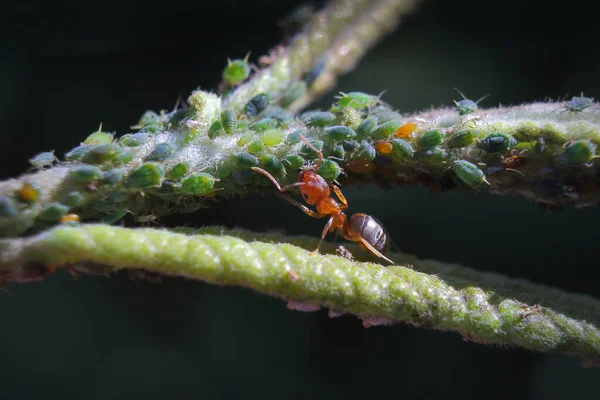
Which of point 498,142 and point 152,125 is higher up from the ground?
point 498,142

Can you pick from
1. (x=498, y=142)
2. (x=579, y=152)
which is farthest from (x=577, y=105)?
(x=498, y=142)

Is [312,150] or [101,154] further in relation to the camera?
[312,150]

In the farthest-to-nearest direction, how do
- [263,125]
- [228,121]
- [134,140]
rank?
1. [263,125]
2. [228,121]
3. [134,140]

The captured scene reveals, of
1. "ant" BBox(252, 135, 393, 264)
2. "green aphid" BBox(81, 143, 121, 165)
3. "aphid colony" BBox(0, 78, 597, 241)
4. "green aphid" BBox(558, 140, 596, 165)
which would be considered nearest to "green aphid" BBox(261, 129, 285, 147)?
"aphid colony" BBox(0, 78, 597, 241)

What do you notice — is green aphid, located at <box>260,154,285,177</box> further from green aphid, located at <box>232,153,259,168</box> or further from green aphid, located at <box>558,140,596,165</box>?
green aphid, located at <box>558,140,596,165</box>

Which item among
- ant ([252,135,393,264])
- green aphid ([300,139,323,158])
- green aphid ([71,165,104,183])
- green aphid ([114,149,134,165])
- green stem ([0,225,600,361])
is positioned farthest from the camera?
ant ([252,135,393,264])

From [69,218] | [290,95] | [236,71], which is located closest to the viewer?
[69,218]

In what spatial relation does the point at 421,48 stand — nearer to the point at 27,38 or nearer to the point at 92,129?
the point at 92,129

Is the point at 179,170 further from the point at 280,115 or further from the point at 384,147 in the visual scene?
the point at 384,147
